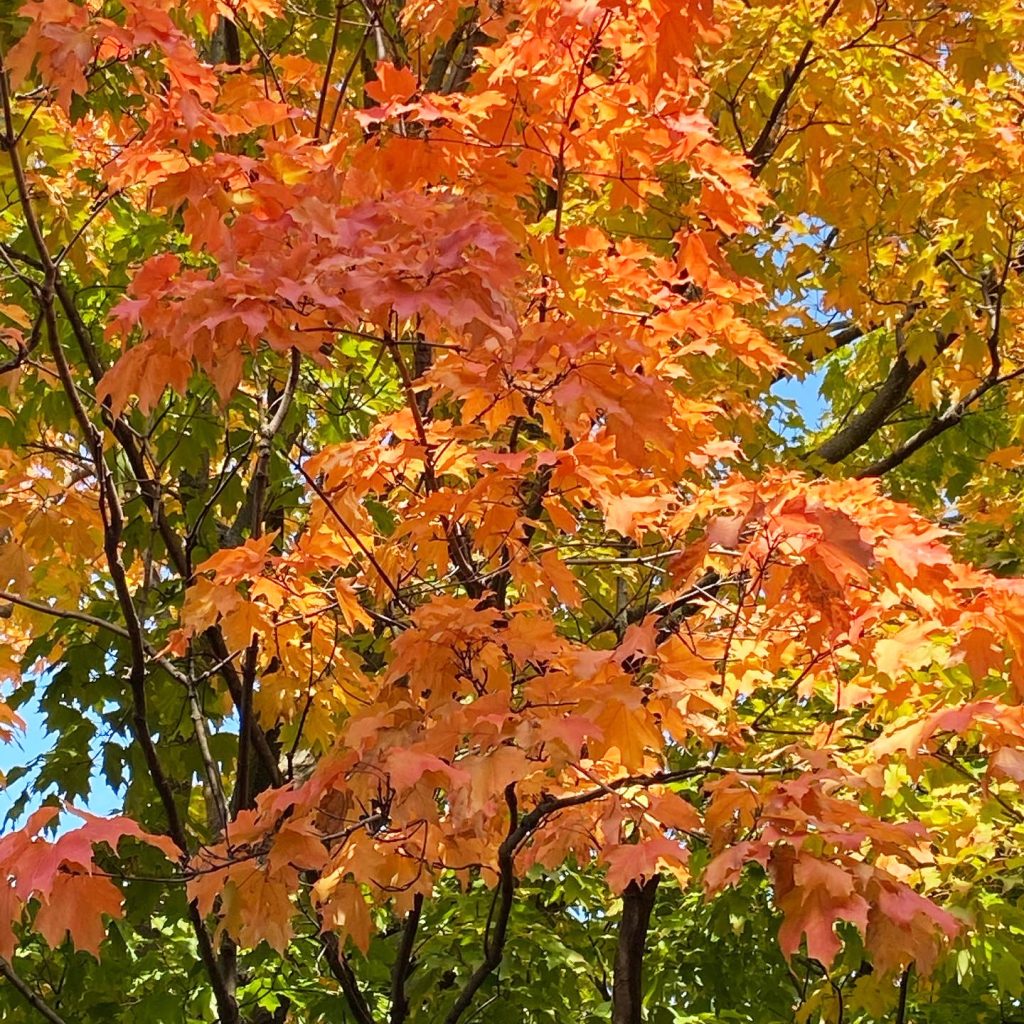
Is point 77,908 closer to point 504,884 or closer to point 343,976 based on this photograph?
point 504,884

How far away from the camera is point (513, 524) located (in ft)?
8.57

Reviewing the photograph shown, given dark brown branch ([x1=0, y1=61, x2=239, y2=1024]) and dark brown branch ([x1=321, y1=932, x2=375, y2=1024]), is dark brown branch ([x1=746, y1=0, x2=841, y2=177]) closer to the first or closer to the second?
dark brown branch ([x1=0, y1=61, x2=239, y2=1024])

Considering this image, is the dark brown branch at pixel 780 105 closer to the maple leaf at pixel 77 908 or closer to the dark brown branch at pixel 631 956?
the dark brown branch at pixel 631 956

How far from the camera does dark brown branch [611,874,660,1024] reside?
11.5ft

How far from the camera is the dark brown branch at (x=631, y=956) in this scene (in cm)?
349

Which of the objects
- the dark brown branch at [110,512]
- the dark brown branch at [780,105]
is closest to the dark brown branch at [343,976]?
the dark brown branch at [110,512]

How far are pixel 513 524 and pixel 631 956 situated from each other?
1743 millimetres

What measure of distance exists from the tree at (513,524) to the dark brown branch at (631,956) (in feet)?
0.06

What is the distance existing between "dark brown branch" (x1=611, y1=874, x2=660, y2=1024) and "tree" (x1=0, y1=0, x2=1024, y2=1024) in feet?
0.06

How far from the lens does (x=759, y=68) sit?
3855mm

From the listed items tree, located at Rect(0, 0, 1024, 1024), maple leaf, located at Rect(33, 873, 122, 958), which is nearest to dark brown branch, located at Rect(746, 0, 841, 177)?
tree, located at Rect(0, 0, 1024, 1024)

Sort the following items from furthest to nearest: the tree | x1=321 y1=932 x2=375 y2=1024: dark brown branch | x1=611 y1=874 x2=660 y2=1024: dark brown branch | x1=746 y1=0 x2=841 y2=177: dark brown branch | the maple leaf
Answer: x1=746 y1=0 x2=841 y2=177: dark brown branch, x1=611 y1=874 x2=660 y2=1024: dark brown branch, x1=321 y1=932 x2=375 y2=1024: dark brown branch, the tree, the maple leaf

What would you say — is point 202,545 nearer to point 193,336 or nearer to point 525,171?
point 525,171

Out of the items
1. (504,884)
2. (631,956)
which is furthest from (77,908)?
(631,956)
